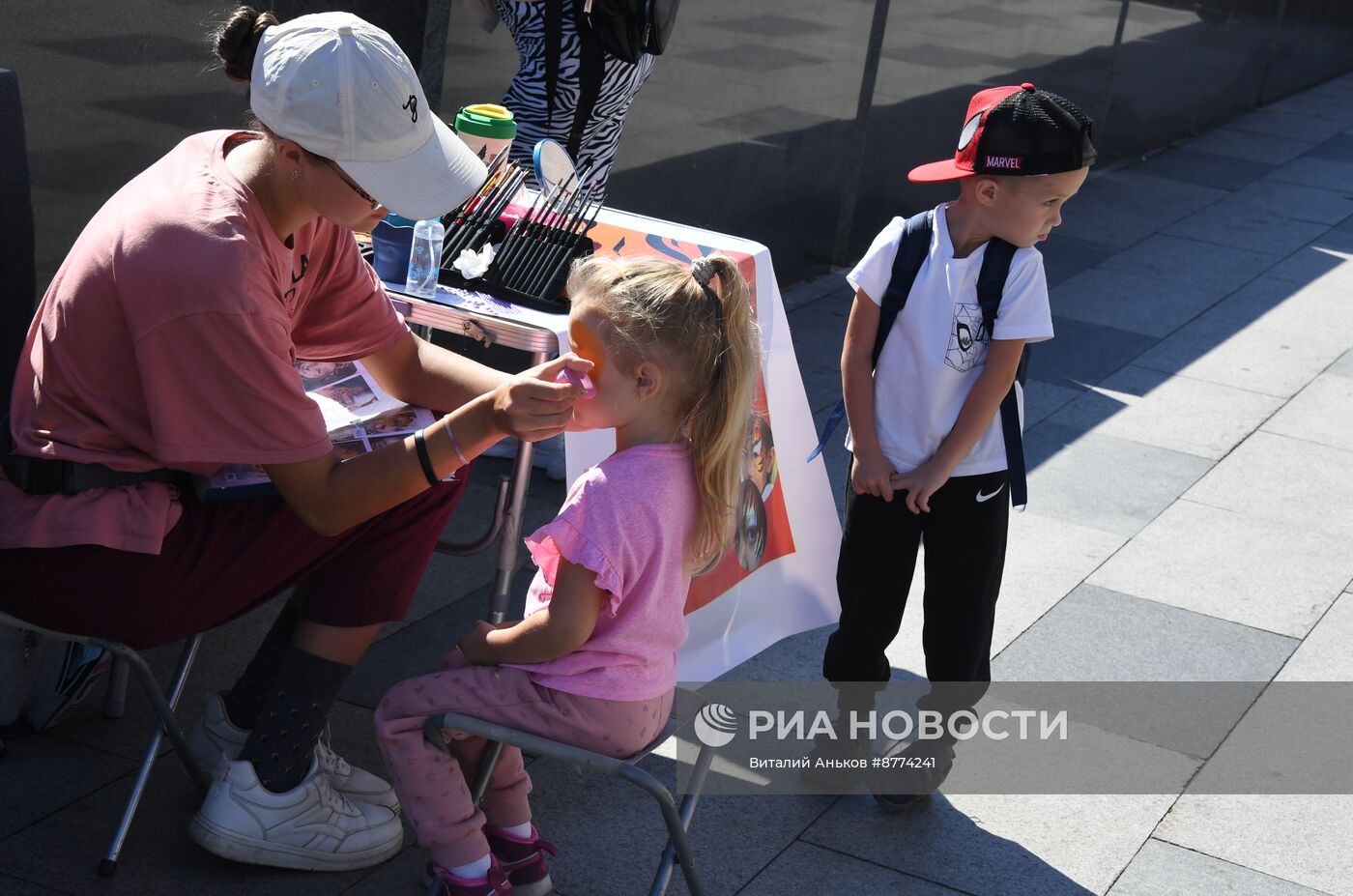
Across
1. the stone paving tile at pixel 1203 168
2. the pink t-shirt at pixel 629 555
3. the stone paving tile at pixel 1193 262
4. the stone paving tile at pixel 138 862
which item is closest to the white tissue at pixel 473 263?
the pink t-shirt at pixel 629 555

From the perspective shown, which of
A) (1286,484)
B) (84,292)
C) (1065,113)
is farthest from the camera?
(1286,484)

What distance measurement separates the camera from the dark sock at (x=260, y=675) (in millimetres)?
2768

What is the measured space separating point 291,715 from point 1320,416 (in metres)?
4.53

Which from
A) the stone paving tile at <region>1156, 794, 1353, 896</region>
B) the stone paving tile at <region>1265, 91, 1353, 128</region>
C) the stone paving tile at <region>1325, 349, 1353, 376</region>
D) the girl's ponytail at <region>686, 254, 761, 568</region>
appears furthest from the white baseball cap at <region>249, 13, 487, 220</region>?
the stone paving tile at <region>1265, 91, 1353, 128</region>

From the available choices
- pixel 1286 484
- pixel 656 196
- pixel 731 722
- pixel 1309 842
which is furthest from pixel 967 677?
pixel 656 196

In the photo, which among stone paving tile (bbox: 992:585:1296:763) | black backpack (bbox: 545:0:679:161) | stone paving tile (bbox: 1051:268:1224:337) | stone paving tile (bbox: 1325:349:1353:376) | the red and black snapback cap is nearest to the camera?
the red and black snapback cap

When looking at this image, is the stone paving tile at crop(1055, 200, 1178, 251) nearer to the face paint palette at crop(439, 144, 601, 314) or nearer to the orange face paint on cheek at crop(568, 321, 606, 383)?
the face paint palette at crop(439, 144, 601, 314)

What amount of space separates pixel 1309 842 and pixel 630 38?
2801 mm

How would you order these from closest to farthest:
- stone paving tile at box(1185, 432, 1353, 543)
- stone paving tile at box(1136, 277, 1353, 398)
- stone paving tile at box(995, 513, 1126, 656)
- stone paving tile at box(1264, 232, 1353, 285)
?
stone paving tile at box(995, 513, 1126, 656) → stone paving tile at box(1185, 432, 1353, 543) → stone paving tile at box(1136, 277, 1353, 398) → stone paving tile at box(1264, 232, 1353, 285)

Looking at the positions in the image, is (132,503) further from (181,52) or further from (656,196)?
(656,196)

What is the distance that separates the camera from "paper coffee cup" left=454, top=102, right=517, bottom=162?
3.60 metres

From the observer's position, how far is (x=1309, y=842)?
10.2 ft

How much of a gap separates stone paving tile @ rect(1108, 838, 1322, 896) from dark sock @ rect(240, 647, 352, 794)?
156cm

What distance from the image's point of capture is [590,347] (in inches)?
94.5
